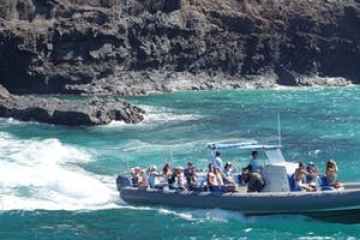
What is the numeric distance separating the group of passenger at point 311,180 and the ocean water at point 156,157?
1.44m

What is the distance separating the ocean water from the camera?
33.0 meters

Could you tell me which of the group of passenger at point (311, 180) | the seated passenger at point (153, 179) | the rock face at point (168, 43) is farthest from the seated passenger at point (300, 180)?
the rock face at point (168, 43)

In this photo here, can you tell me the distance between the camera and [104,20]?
317 feet

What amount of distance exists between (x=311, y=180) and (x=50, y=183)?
1324 centimetres

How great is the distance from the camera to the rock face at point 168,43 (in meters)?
92.7

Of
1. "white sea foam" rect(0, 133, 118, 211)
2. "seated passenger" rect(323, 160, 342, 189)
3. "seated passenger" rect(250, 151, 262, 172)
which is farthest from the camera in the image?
"white sea foam" rect(0, 133, 118, 211)

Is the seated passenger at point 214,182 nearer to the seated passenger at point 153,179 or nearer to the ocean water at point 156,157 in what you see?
the ocean water at point 156,157

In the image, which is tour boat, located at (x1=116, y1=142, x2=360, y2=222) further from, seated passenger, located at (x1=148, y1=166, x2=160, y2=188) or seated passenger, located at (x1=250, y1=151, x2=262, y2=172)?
seated passenger, located at (x1=148, y1=166, x2=160, y2=188)

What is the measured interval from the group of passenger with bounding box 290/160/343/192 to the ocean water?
1444mm

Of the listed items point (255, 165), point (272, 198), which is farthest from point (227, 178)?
point (272, 198)

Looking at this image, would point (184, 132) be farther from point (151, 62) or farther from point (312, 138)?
point (151, 62)

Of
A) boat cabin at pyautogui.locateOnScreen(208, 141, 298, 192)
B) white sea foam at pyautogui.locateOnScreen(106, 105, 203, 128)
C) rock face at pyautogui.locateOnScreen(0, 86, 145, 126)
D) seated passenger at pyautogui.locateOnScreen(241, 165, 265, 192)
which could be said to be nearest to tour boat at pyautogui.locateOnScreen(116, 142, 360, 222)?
boat cabin at pyautogui.locateOnScreen(208, 141, 298, 192)

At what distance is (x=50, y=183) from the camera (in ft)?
134

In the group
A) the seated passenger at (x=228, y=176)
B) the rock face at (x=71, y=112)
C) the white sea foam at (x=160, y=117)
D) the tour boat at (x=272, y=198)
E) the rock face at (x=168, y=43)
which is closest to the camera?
the tour boat at (x=272, y=198)
